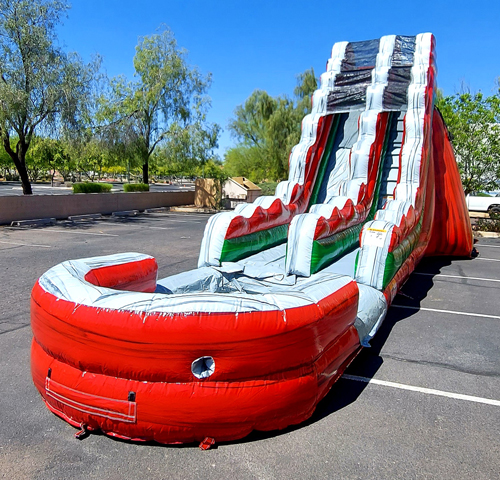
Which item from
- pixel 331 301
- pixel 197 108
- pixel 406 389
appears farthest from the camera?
pixel 197 108

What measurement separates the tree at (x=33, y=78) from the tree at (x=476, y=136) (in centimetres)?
1392

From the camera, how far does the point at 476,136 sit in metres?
17.4

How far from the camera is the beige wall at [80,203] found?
15508mm

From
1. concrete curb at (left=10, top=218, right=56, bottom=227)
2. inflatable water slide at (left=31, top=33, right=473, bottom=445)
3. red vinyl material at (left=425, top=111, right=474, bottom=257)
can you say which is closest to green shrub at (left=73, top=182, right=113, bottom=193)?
concrete curb at (left=10, top=218, right=56, bottom=227)

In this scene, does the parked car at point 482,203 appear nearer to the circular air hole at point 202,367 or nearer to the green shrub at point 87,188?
the green shrub at point 87,188

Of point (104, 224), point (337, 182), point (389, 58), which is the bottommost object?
point (104, 224)

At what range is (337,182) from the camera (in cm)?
1090

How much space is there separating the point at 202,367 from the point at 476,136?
17577mm

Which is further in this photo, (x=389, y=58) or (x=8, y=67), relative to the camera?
(x=8, y=67)

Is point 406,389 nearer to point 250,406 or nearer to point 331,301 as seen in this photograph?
point 331,301

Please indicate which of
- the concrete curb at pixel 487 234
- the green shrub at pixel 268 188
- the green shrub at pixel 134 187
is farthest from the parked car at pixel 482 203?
the green shrub at pixel 134 187

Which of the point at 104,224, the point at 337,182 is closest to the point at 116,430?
the point at 337,182

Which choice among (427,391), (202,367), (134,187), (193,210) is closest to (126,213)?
(134,187)

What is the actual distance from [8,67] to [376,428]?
52.9 feet
